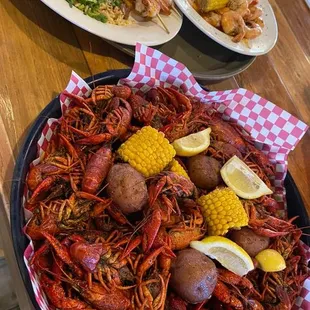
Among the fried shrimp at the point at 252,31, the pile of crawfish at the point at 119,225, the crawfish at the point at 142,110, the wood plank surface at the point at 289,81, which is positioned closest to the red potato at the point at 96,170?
the pile of crawfish at the point at 119,225

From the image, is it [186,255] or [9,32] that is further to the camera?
[9,32]

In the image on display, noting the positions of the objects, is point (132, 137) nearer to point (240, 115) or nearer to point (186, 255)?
point (186, 255)

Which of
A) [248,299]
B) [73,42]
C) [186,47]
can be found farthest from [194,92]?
[248,299]

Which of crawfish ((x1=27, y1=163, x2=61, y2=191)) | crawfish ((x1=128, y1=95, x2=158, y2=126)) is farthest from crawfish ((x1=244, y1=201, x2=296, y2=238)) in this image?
crawfish ((x1=27, y1=163, x2=61, y2=191))

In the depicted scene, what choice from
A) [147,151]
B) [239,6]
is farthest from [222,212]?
[239,6]

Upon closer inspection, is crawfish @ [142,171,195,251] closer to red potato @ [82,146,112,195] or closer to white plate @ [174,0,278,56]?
red potato @ [82,146,112,195]
